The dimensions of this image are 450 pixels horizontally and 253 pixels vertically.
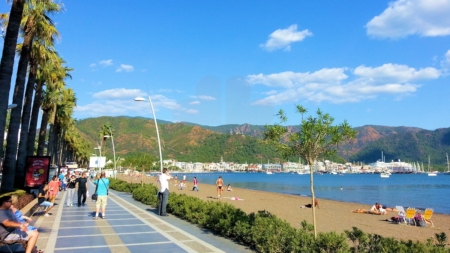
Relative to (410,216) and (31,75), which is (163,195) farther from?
(410,216)

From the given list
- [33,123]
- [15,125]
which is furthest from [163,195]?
[33,123]

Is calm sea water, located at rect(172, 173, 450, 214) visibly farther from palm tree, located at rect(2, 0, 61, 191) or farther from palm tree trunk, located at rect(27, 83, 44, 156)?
palm tree, located at rect(2, 0, 61, 191)

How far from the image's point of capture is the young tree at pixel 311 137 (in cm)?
759

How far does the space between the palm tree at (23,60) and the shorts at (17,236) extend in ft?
31.7

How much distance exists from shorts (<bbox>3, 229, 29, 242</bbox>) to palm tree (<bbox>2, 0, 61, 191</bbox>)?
966 cm

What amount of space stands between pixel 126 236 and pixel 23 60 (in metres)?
11.1

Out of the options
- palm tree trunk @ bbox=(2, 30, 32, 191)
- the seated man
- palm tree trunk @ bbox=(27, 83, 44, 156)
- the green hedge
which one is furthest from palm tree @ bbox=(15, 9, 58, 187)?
the seated man

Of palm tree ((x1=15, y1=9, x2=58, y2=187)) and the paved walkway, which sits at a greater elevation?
palm tree ((x1=15, y1=9, x2=58, y2=187))

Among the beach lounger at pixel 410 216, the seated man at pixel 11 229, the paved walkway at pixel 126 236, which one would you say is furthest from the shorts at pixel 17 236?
the beach lounger at pixel 410 216

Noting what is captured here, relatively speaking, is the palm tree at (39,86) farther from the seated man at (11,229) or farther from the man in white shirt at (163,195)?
the seated man at (11,229)

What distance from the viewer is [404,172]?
7662 inches

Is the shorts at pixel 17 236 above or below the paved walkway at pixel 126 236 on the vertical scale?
above

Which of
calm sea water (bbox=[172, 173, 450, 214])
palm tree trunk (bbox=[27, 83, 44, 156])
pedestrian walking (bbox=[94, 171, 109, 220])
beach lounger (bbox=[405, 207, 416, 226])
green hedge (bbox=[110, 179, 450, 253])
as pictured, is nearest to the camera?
green hedge (bbox=[110, 179, 450, 253])

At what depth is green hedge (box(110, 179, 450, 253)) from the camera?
571cm
